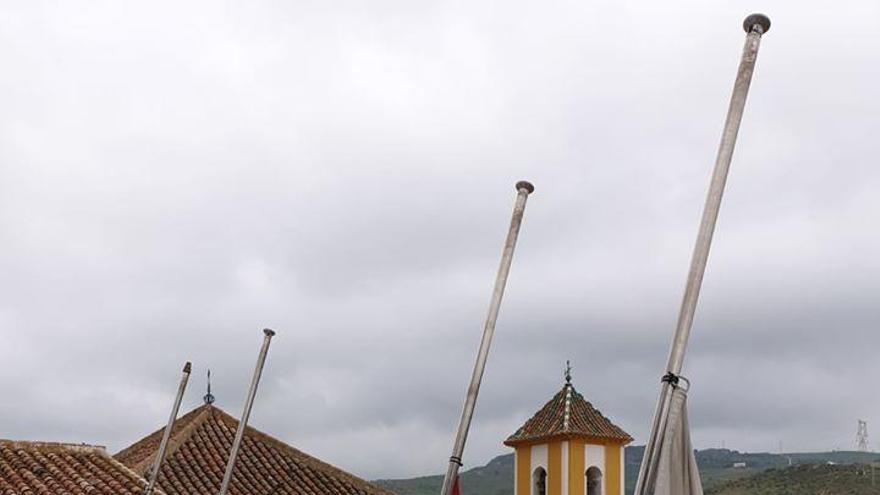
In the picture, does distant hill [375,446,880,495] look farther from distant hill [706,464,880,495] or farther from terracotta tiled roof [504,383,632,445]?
terracotta tiled roof [504,383,632,445]

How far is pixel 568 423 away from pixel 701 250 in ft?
49.5

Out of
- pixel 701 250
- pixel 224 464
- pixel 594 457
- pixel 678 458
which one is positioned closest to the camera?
pixel 678 458

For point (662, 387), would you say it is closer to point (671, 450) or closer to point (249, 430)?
point (671, 450)

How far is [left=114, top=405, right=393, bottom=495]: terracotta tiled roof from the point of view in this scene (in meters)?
17.5

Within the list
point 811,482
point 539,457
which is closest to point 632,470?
point 811,482

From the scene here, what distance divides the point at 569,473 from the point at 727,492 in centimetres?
6763

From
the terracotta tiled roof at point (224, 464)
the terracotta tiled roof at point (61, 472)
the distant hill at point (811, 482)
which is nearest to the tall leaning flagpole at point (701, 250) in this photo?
the terracotta tiled roof at point (61, 472)

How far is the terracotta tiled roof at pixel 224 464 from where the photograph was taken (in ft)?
57.5

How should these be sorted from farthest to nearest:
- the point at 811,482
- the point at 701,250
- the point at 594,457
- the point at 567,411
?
the point at 811,482, the point at 567,411, the point at 594,457, the point at 701,250

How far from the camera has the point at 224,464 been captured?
1830cm

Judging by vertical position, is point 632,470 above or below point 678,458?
above

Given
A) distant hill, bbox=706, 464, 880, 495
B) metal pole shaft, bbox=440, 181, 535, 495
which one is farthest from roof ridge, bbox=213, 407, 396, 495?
distant hill, bbox=706, 464, 880, 495

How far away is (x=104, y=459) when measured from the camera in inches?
653

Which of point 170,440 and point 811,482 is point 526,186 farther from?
point 811,482
